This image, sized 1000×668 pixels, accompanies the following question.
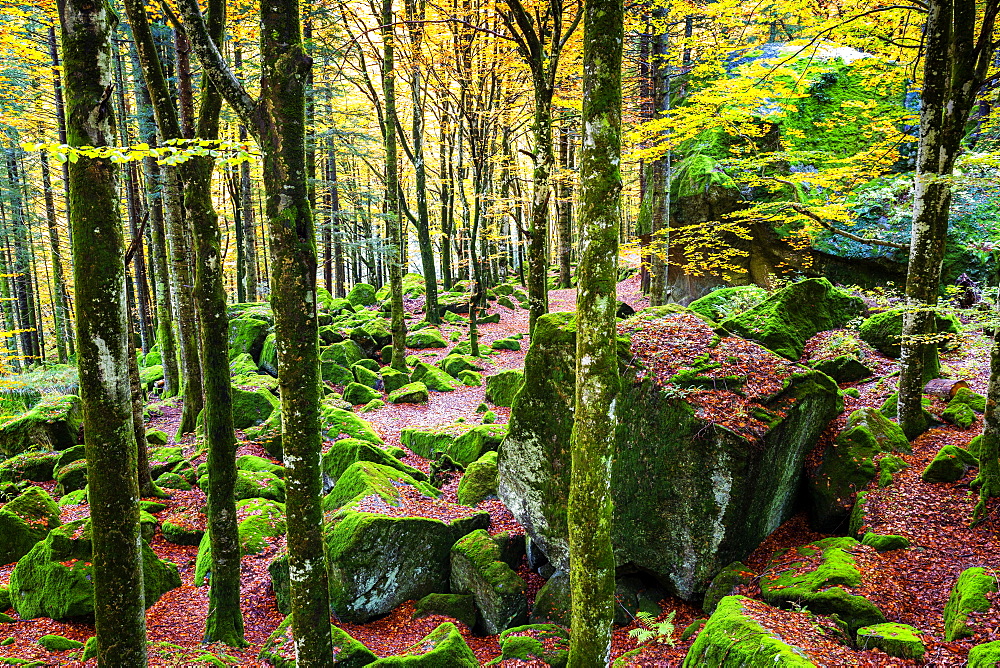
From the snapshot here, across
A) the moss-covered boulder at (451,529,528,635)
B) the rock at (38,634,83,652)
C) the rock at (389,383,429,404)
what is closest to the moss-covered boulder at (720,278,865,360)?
the moss-covered boulder at (451,529,528,635)

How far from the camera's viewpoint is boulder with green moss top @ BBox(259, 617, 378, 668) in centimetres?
603

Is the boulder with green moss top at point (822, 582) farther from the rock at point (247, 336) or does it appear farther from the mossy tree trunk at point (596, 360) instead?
the rock at point (247, 336)

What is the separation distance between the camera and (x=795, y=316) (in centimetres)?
1080

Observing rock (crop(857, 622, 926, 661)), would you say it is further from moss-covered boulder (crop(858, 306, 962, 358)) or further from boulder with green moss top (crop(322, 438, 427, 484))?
boulder with green moss top (crop(322, 438, 427, 484))

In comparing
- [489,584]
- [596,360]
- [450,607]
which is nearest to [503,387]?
[489,584]

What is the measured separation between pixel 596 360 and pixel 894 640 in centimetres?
377

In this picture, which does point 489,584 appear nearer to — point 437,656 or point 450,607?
point 450,607

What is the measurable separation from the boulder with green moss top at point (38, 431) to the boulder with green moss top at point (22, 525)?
10.9 feet

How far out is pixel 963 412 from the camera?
27.4ft

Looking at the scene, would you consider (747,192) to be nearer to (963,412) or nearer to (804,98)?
(804,98)

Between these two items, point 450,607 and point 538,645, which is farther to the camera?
point 450,607

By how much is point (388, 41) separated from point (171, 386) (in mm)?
11701

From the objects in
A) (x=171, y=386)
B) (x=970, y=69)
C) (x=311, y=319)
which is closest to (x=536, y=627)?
(x=311, y=319)

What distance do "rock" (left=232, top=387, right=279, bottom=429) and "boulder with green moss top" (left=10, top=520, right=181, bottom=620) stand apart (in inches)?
210
